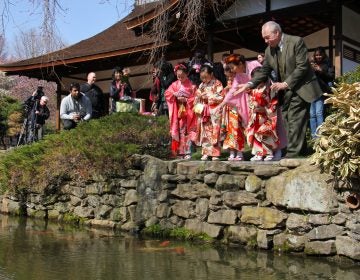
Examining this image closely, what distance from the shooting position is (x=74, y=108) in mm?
9828

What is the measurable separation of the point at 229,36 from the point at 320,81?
5.00m

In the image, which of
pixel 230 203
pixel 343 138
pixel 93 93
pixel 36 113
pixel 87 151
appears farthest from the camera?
pixel 36 113

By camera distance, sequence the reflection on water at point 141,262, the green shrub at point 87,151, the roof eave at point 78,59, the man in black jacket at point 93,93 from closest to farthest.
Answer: the reflection on water at point 141,262
the green shrub at point 87,151
the man in black jacket at point 93,93
the roof eave at point 78,59

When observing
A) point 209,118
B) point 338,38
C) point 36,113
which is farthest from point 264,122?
point 36,113

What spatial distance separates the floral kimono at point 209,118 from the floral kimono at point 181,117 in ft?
1.59

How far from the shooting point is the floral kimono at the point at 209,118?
24.6 ft

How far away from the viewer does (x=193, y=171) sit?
7.16 metres

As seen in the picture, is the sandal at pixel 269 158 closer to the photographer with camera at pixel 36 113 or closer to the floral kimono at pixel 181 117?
the floral kimono at pixel 181 117

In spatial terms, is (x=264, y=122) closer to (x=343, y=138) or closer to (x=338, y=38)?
(x=343, y=138)

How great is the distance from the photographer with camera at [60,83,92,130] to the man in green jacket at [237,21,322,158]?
13.9ft

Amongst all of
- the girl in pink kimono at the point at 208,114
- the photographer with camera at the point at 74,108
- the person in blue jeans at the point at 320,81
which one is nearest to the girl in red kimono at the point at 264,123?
the girl in pink kimono at the point at 208,114

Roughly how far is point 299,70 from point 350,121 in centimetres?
139

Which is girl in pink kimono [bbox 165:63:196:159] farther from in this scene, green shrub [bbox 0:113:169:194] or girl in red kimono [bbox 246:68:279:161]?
girl in red kimono [bbox 246:68:279:161]

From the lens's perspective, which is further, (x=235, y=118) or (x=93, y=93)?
(x=93, y=93)
